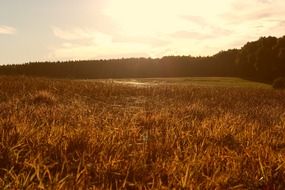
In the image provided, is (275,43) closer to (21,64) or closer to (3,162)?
(21,64)

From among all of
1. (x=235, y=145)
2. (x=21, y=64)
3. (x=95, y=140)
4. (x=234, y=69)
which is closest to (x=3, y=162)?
(x=95, y=140)

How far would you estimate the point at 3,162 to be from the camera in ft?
17.1

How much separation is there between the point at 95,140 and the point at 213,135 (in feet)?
7.59

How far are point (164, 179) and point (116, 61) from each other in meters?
76.6

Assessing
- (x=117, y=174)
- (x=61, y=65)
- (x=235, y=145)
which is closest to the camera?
(x=117, y=174)

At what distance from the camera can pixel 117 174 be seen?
16.6 ft

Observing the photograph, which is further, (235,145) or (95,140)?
(235,145)

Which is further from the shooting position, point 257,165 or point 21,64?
point 21,64

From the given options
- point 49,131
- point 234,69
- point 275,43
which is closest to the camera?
point 49,131

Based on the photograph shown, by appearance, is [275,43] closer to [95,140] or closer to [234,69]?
[234,69]

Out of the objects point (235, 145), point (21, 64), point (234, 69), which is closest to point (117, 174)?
point (235, 145)

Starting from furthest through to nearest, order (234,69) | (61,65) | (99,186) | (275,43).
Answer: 1. (61,65)
2. (234,69)
3. (275,43)
4. (99,186)

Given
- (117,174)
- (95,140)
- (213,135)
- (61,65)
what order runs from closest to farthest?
(117,174) < (95,140) < (213,135) < (61,65)

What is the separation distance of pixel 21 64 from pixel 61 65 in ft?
21.3
